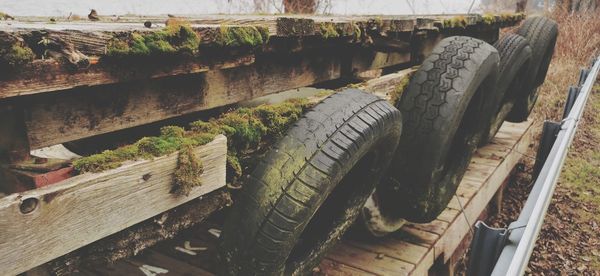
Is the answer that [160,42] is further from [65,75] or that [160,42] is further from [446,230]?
[446,230]

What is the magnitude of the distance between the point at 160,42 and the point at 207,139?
0.98 feet

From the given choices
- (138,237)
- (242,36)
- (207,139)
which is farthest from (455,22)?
(138,237)

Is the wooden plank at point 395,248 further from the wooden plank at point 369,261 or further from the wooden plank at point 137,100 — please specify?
the wooden plank at point 137,100

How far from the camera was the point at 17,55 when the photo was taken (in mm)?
954

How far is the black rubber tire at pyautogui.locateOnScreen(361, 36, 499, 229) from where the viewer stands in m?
2.30

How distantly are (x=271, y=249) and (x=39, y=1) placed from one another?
523 cm

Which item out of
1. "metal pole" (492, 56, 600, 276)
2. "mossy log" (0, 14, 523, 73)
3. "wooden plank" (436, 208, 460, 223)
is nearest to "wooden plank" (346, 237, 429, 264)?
"wooden plank" (436, 208, 460, 223)

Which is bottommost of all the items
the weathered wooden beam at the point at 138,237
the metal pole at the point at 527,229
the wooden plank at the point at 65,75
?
the metal pole at the point at 527,229

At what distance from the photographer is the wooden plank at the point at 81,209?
3.12 feet

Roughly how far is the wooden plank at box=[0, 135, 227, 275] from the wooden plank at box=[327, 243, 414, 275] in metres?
1.31

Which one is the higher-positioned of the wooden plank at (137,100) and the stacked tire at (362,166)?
the wooden plank at (137,100)

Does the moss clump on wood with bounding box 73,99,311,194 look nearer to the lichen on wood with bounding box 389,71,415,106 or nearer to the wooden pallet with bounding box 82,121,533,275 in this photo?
the lichen on wood with bounding box 389,71,415,106

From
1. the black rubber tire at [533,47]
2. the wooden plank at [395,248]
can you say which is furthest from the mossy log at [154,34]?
the black rubber tire at [533,47]

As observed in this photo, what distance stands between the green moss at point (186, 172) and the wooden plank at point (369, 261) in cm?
133
